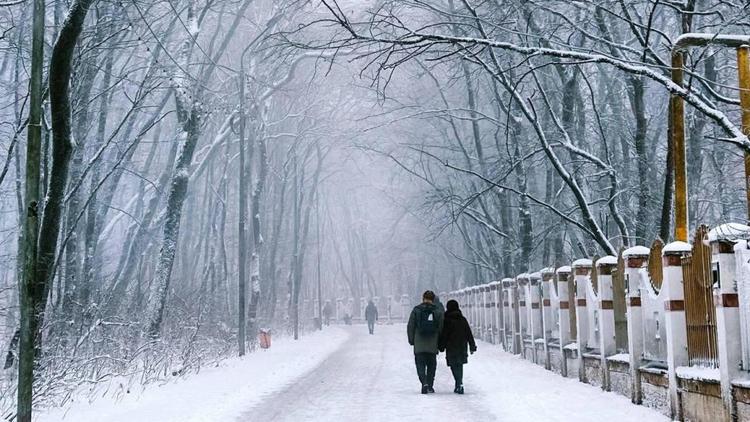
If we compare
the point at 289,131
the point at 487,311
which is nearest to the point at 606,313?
the point at 487,311

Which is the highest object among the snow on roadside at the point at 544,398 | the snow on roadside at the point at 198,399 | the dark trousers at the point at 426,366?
the dark trousers at the point at 426,366

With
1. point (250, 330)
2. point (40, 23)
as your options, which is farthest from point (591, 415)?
point (250, 330)

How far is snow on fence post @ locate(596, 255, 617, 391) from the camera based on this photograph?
14195 mm

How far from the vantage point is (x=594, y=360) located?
15148mm

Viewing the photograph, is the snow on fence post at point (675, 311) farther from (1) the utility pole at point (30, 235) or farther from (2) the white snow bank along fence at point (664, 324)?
(1) the utility pole at point (30, 235)

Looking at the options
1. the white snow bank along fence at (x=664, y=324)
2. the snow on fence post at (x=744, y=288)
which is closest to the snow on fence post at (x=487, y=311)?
the white snow bank along fence at (x=664, y=324)

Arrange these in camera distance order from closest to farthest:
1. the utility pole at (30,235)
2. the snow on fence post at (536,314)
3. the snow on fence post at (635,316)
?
the utility pole at (30,235), the snow on fence post at (635,316), the snow on fence post at (536,314)

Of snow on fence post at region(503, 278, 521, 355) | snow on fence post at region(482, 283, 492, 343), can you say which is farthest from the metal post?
snow on fence post at region(482, 283, 492, 343)

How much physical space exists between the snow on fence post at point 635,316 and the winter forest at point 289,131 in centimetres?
145

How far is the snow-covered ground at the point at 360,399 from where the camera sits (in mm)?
11422

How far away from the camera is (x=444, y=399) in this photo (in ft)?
44.9

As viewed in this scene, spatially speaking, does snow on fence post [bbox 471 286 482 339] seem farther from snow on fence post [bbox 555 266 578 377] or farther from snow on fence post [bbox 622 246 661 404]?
snow on fence post [bbox 622 246 661 404]

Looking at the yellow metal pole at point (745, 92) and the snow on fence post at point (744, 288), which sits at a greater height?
the yellow metal pole at point (745, 92)

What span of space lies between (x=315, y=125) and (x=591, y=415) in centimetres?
3285
